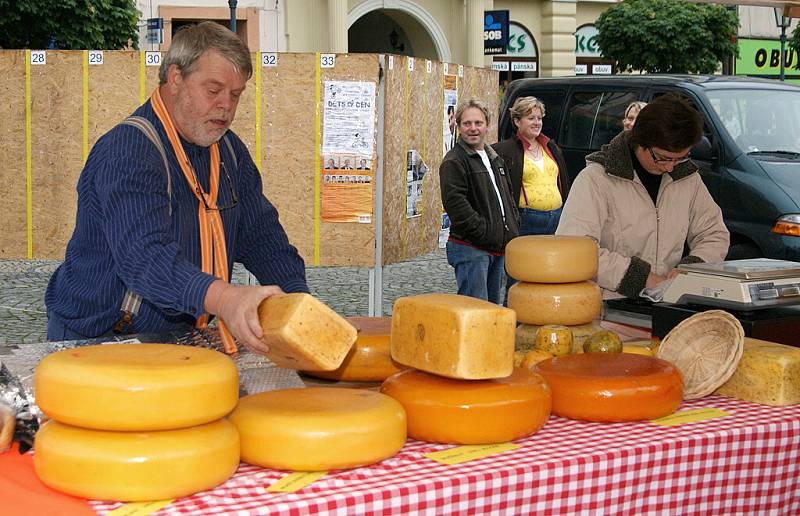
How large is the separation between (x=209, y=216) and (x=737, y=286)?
1.58 metres

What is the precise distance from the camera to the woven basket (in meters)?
2.62

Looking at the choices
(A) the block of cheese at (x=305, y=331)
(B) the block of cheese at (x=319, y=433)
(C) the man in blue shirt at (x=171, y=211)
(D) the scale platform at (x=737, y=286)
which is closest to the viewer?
(B) the block of cheese at (x=319, y=433)

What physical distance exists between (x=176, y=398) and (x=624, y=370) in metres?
1.11

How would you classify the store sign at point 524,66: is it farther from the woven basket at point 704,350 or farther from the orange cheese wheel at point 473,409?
the orange cheese wheel at point 473,409

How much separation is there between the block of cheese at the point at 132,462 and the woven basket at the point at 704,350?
1296 millimetres

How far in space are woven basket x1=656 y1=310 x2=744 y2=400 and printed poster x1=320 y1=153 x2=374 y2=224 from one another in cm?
434

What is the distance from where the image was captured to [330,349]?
2.14 metres

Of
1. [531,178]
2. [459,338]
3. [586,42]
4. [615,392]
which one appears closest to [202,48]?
[459,338]

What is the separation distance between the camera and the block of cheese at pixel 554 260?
9.78 ft

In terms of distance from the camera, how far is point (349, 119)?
276 inches

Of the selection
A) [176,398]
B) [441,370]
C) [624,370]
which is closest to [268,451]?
[176,398]

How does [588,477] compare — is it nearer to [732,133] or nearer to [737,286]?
[737,286]

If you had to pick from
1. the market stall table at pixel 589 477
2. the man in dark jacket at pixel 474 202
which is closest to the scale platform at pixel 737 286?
the market stall table at pixel 589 477

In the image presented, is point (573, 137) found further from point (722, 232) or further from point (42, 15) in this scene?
point (42, 15)
